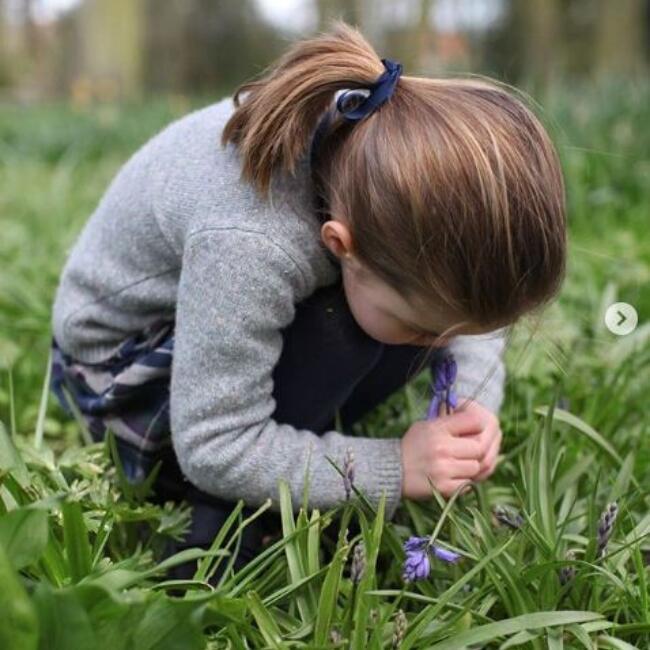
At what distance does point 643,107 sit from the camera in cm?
407

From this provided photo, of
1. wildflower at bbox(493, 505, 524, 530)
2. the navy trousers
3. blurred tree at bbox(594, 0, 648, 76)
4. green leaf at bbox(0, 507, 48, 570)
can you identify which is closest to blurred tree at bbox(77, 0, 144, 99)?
blurred tree at bbox(594, 0, 648, 76)

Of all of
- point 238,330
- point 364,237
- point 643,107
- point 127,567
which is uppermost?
point 364,237

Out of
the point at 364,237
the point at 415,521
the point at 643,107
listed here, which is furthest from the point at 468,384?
the point at 643,107

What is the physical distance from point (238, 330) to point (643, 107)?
3.18 m

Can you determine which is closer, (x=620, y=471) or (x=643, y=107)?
(x=620, y=471)

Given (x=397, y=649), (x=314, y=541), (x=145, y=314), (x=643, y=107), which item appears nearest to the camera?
(x=397, y=649)

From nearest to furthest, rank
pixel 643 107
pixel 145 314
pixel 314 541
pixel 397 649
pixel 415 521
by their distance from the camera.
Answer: pixel 397 649, pixel 314 541, pixel 415 521, pixel 145 314, pixel 643 107

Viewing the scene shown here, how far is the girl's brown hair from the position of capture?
121cm

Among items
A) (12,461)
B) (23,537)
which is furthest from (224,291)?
(23,537)

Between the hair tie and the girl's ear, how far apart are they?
14 cm

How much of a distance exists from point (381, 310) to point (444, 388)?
6.1 inches

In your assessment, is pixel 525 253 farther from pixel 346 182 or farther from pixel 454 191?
pixel 346 182

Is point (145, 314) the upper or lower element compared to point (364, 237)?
lower

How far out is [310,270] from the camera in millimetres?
1365
